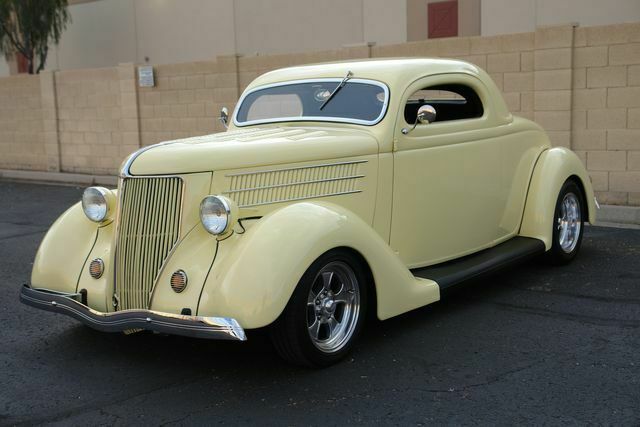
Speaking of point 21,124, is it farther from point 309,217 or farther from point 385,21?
Result: point 309,217

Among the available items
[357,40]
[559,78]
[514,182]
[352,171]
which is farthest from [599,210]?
[357,40]

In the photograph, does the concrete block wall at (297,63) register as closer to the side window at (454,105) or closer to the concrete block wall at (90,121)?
the concrete block wall at (90,121)

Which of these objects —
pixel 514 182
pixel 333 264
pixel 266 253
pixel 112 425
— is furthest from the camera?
pixel 514 182

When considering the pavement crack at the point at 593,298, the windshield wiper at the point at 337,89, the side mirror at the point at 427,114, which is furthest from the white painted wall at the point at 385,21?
the side mirror at the point at 427,114

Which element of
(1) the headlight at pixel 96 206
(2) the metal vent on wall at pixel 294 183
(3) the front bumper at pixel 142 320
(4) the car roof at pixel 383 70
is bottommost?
(3) the front bumper at pixel 142 320

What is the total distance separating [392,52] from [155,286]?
7.10 m

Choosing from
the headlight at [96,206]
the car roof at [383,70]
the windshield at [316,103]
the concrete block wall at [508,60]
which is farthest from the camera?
the concrete block wall at [508,60]

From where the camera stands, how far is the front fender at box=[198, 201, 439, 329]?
391 centimetres

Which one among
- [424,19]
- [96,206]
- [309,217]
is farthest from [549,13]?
[96,206]

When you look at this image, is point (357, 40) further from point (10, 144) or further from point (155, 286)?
point (155, 286)

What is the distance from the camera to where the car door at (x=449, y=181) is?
5.17m

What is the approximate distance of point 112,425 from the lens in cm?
371

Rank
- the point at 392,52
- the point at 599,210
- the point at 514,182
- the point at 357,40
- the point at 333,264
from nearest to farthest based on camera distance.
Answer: the point at 333,264 → the point at 514,182 → the point at 599,210 → the point at 392,52 → the point at 357,40

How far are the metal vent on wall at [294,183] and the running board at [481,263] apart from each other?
844mm
